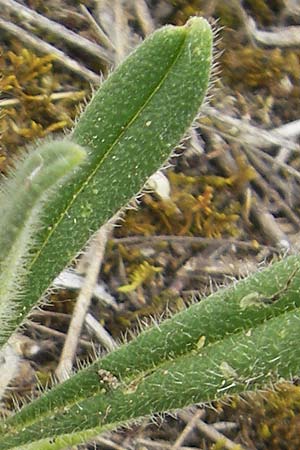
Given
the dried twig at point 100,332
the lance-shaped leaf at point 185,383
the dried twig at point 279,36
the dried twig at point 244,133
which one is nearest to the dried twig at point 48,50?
the dried twig at point 244,133

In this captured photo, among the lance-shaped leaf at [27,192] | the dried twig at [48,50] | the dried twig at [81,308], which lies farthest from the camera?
the dried twig at [48,50]

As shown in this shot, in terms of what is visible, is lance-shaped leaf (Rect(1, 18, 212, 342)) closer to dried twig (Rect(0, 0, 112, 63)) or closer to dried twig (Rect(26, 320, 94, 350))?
dried twig (Rect(26, 320, 94, 350))

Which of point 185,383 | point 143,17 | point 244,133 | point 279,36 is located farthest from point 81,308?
point 279,36

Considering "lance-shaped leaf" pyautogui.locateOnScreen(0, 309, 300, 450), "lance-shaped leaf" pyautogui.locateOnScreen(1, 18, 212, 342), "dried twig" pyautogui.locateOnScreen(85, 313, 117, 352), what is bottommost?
"dried twig" pyautogui.locateOnScreen(85, 313, 117, 352)

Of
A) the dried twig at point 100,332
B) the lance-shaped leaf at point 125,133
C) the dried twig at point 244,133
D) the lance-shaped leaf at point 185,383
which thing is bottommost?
the dried twig at point 100,332

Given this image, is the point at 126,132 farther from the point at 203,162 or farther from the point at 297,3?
the point at 297,3

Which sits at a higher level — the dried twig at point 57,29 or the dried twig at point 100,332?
the dried twig at point 57,29

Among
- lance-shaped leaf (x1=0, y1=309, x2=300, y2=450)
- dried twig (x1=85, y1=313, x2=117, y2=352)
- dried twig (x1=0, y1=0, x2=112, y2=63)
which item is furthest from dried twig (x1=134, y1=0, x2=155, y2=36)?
lance-shaped leaf (x1=0, y1=309, x2=300, y2=450)

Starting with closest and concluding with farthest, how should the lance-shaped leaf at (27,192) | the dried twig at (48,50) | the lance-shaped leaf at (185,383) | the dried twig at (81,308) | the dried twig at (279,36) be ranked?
the lance-shaped leaf at (27,192)
the lance-shaped leaf at (185,383)
the dried twig at (81,308)
the dried twig at (48,50)
the dried twig at (279,36)

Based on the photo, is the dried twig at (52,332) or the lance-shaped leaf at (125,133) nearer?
the lance-shaped leaf at (125,133)

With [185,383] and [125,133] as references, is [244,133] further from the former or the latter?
[185,383]

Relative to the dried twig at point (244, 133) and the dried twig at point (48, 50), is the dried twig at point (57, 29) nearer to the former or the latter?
the dried twig at point (48, 50)
